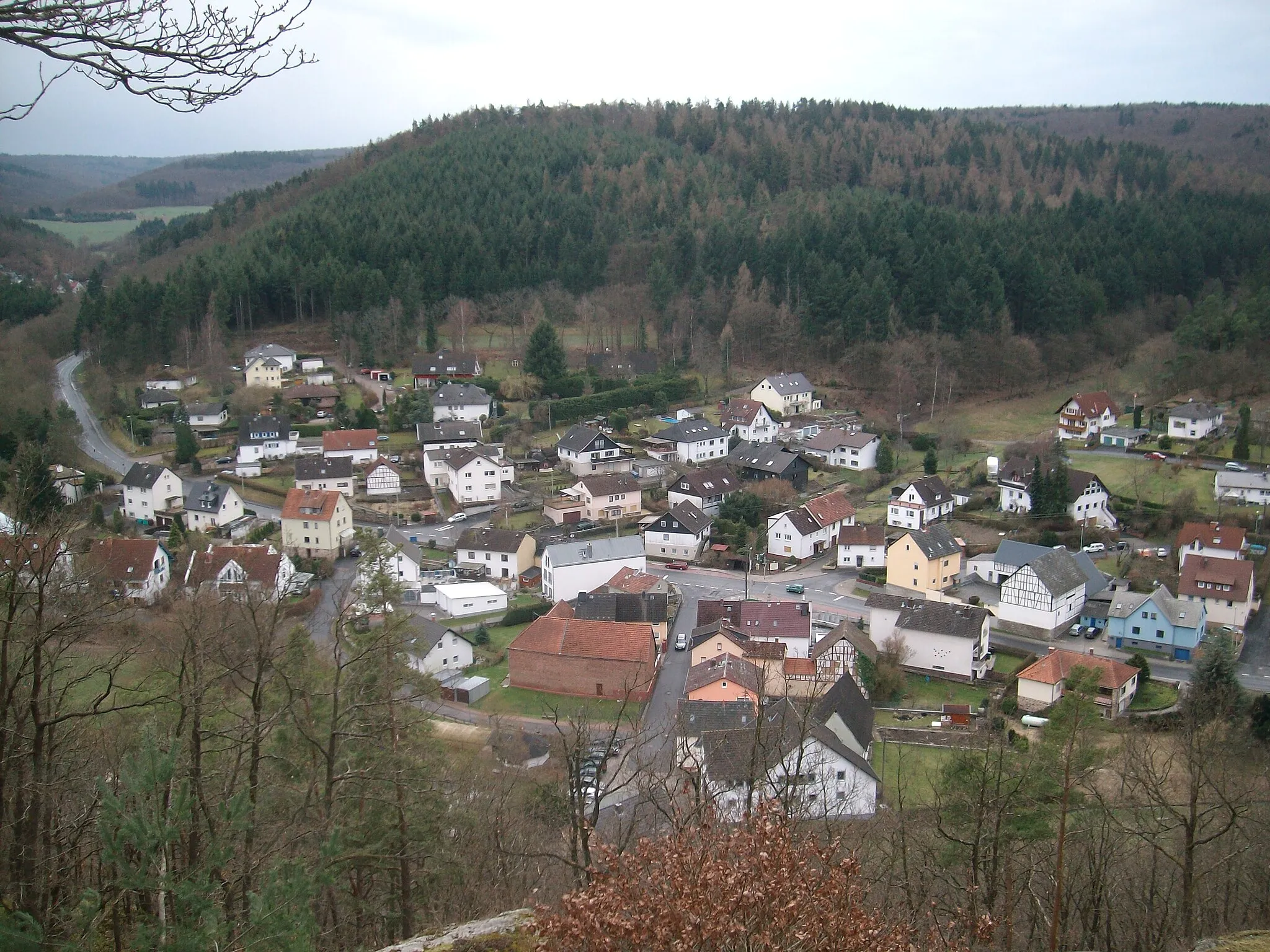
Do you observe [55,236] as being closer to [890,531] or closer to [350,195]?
[350,195]

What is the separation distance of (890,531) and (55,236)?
140 ft

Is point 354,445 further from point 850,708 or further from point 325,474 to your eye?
point 850,708

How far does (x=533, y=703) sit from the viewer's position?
1631cm

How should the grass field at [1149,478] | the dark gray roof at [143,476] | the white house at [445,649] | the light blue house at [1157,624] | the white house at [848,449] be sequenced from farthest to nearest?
the white house at [848,449] < the dark gray roof at [143,476] < the grass field at [1149,478] < the light blue house at [1157,624] < the white house at [445,649]

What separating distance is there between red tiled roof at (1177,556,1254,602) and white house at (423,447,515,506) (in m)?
16.3

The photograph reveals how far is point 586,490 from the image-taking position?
25.4 meters

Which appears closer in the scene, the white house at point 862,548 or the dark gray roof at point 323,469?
the white house at point 862,548

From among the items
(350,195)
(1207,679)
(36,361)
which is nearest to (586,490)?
(1207,679)

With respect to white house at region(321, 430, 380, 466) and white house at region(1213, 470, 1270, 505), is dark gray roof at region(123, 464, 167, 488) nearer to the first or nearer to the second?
white house at region(321, 430, 380, 466)

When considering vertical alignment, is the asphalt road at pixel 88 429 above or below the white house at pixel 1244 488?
above

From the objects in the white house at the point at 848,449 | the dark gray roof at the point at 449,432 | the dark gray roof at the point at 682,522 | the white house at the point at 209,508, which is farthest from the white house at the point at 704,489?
the white house at the point at 209,508

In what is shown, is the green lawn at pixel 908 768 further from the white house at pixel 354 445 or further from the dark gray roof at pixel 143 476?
the dark gray roof at pixel 143 476

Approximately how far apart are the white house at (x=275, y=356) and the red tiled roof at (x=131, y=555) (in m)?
15.0

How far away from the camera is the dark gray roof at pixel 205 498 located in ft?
78.9
